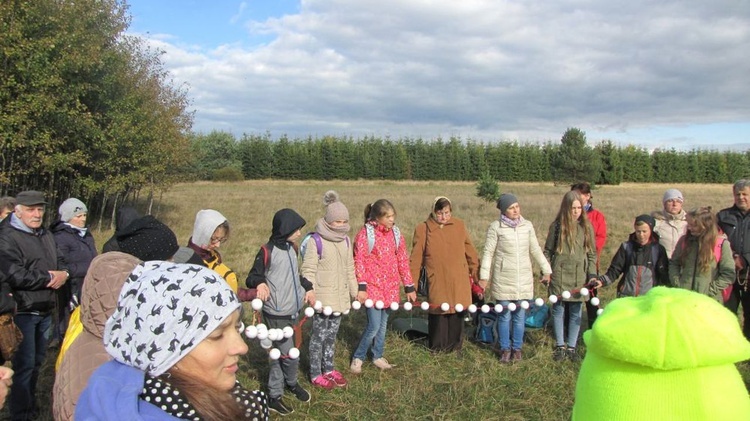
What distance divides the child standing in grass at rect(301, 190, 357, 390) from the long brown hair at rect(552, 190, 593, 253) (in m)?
2.47

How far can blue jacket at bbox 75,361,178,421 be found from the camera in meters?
1.42

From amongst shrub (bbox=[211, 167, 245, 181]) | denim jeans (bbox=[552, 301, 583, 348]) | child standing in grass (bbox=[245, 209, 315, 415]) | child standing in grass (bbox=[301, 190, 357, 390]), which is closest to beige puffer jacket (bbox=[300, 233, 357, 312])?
child standing in grass (bbox=[301, 190, 357, 390])

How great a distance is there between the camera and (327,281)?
5012 mm

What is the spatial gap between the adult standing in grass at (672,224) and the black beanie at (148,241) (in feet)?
16.6

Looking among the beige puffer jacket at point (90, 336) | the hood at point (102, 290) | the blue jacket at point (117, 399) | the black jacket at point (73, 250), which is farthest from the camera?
the black jacket at point (73, 250)

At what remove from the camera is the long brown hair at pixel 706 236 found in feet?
16.8

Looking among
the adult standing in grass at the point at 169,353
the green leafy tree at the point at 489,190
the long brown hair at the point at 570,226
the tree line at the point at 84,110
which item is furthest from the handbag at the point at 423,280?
the green leafy tree at the point at 489,190

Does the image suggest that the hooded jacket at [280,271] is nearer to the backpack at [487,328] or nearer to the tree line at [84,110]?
the backpack at [487,328]

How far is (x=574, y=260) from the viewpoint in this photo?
5.78 m

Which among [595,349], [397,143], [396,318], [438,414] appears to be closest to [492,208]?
[396,318]

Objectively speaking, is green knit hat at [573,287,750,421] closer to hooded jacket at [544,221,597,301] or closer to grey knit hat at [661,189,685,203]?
hooded jacket at [544,221,597,301]

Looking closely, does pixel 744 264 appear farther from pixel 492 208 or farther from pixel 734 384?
pixel 492 208

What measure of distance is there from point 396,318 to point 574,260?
245 cm

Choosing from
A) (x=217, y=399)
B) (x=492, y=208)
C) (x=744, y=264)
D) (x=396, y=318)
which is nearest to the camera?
(x=217, y=399)
